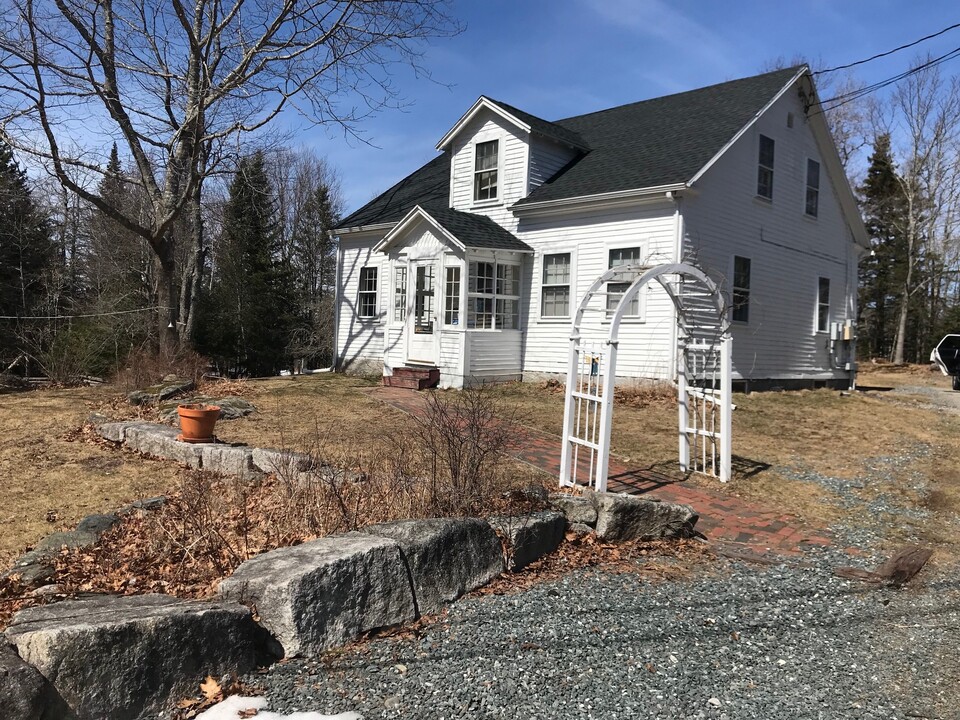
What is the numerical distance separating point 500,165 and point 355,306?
570cm

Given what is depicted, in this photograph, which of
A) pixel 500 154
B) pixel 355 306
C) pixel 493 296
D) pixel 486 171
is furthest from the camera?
pixel 355 306

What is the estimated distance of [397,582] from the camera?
370 cm

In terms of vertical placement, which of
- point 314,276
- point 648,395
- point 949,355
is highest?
point 314,276

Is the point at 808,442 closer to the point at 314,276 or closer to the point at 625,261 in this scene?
the point at 625,261

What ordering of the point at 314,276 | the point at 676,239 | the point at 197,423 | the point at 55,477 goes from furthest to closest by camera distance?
the point at 314,276
the point at 676,239
the point at 197,423
the point at 55,477

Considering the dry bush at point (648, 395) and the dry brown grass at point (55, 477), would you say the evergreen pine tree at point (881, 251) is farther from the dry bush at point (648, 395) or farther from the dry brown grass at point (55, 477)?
the dry brown grass at point (55, 477)

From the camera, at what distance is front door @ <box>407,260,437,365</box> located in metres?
15.0

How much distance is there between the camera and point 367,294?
18.5 metres

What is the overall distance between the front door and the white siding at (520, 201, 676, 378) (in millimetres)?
2199

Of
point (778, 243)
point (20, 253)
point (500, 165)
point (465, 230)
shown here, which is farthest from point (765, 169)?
point (20, 253)

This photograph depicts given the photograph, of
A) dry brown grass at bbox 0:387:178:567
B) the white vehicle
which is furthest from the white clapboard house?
dry brown grass at bbox 0:387:178:567

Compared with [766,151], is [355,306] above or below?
below

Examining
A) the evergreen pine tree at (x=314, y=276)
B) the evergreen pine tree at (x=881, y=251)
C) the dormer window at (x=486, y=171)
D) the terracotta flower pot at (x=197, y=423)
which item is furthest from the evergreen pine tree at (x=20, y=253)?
the evergreen pine tree at (x=881, y=251)

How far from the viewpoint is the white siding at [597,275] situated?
43.4 feet
